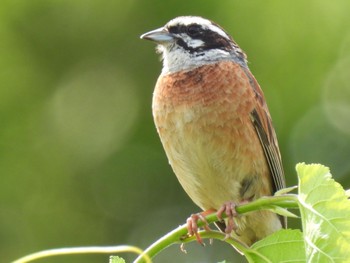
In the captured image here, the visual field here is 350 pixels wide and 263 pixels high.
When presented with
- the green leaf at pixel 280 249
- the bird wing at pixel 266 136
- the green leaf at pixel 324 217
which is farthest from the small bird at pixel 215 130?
the green leaf at pixel 324 217

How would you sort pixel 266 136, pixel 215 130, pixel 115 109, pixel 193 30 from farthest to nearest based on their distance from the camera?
pixel 115 109, pixel 193 30, pixel 266 136, pixel 215 130

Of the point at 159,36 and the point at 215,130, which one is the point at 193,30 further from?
the point at 215,130

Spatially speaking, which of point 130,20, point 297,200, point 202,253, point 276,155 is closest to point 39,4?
point 130,20

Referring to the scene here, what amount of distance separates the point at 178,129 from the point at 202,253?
720 cm

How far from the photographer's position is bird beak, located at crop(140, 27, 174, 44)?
5562mm

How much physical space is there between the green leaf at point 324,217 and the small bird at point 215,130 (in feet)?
6.33

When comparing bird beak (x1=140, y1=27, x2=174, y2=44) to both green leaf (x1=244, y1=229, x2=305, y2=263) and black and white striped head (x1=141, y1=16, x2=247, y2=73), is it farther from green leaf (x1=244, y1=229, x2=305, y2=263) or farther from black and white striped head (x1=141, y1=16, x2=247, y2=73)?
green leaf (x1=244, y1=229, x2=305, y2=263)

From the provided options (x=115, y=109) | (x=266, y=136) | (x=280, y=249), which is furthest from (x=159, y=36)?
(x=115, y=109)

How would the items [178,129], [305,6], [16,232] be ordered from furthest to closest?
1. [16,232]
2. [305,6]
3. [178,129]

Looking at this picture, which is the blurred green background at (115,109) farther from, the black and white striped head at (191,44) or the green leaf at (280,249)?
the green leaf at (280,249)

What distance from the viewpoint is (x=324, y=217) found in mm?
2832

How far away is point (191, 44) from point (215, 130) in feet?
2.63

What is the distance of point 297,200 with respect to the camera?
9.62 ft

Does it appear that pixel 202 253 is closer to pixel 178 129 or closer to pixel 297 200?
pixel 178 129
